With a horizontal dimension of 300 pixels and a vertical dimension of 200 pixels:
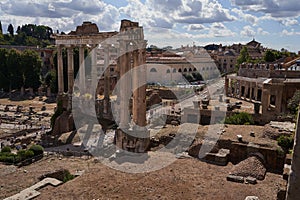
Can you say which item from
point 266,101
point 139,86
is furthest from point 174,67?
point 139,86

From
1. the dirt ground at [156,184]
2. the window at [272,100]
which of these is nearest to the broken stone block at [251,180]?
the dirt ground at [156,184]

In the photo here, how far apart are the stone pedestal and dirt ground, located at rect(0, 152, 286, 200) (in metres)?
2.97

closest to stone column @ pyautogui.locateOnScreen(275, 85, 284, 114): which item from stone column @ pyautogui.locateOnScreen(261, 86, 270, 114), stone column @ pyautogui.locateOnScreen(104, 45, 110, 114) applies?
stone column @ pyautogui.locateOnScreen(261, 86, 270, 114)

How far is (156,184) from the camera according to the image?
42.7ft

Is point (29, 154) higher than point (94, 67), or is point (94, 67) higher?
point (94, 67)

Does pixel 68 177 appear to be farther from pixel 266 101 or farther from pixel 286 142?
pixel 266 101

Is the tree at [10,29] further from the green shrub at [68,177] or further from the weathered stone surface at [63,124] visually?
the green shrub at [68,177]

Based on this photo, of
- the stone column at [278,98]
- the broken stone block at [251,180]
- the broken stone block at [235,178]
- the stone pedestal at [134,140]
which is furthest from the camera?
the stone column at [278,98]

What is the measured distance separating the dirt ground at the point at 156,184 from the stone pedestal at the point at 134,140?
9.73ft

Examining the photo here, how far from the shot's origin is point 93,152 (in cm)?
1986

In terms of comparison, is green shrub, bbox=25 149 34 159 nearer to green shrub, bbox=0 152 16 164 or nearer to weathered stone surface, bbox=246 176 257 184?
green shrub, bbox=0 152 16 164

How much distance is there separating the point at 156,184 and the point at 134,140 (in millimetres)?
6112

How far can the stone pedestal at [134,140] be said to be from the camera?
61.3 feet

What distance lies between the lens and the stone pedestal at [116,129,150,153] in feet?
61.3
